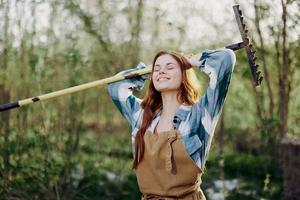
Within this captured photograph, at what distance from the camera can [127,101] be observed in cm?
366

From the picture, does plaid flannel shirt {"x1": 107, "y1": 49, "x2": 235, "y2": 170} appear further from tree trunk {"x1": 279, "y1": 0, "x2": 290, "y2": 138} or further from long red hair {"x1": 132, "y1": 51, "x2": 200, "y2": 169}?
tree trunk {"x1": 279, "y1": 0, "x2": 290, "y2": 138}

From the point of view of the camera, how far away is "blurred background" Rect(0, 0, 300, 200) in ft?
19.2

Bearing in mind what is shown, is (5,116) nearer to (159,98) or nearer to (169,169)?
(159,98)

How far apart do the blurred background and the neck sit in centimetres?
223

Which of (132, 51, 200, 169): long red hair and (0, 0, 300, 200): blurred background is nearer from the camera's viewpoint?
(132, 51, 200, 169): long red hair

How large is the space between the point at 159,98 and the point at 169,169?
435mm

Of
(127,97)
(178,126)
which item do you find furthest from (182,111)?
(127,97)

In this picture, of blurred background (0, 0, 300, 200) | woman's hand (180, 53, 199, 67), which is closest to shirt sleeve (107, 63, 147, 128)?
woman's hand (180, 53, 199, 67)

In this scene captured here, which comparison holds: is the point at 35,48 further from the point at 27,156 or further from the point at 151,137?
the point at 151,137

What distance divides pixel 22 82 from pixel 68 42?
20.9 inches

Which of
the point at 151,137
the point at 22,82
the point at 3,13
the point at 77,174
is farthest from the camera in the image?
the point at 77,174

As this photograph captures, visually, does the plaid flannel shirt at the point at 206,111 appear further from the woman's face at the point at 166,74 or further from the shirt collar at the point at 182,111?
the woman's face at the point at 166,74

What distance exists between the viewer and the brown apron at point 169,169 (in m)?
3.30

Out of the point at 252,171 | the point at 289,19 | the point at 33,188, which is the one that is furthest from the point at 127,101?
the point at 252,171
